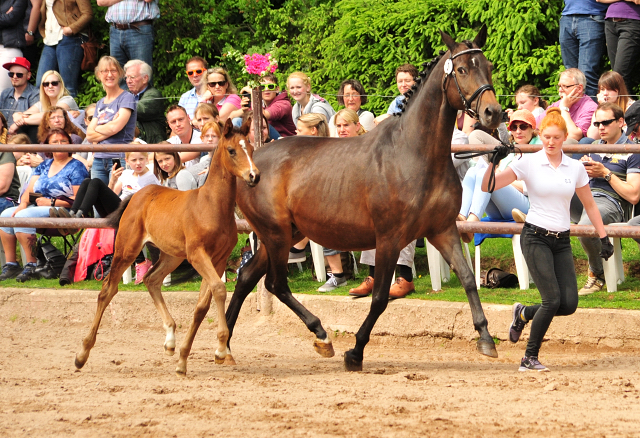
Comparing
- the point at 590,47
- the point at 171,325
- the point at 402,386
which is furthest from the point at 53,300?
the point at 590,47

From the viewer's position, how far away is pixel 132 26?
12148 mm

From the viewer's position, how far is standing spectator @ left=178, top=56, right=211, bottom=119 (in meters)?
10.5

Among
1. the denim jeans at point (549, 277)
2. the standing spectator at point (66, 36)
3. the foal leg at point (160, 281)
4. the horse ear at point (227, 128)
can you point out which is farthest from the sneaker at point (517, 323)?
the standing spectator at point (66, 36)

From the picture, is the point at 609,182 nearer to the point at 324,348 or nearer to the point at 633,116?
the point at 633,116

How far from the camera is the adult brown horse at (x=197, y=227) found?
606cm

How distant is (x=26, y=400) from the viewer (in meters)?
5.27

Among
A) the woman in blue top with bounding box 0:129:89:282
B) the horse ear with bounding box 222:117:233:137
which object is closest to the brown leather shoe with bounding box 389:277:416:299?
the horse ear with bounding box 222:117:233:137

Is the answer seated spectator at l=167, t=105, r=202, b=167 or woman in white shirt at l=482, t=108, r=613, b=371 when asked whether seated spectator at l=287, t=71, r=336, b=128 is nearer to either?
seated spectator at l=167, t=105, r=202, b=167

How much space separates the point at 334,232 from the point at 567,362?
6.70ft

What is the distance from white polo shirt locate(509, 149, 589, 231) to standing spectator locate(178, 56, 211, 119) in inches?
215

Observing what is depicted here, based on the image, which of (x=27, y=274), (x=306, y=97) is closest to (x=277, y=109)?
(x=306, y=97)

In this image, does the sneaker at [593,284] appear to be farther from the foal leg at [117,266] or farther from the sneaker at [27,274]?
the sneaker at [27,274]

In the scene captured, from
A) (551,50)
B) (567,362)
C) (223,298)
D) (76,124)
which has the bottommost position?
(567,362)

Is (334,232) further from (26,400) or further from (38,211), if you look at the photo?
(38,211)
